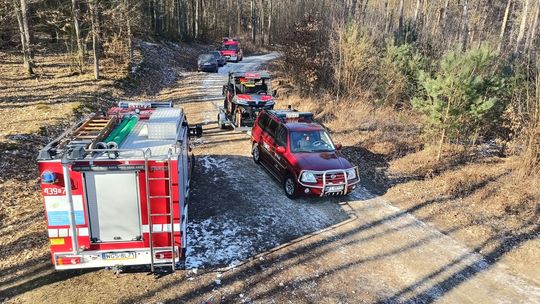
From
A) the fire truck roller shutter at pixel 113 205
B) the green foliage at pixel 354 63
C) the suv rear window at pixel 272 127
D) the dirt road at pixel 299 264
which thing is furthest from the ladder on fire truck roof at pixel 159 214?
the green foliage at pixel 354 63

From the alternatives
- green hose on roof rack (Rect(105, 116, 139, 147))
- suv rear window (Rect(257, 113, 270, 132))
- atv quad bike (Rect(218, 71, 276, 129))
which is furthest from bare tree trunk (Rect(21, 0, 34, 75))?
green hose on roof rack (Rect(105, 116, 139, 147))

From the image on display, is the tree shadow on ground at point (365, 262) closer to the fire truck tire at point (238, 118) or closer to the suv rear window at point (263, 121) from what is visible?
the suv rear window at point (263, 121)

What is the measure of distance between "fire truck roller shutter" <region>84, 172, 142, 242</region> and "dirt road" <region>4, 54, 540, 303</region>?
1.10 m

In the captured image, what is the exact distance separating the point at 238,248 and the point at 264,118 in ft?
19.4

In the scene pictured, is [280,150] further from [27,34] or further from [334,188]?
[27,34]

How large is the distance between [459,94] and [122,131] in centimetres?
1093

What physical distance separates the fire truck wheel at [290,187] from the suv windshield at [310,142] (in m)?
0.89

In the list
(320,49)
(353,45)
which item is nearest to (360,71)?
(353,45)

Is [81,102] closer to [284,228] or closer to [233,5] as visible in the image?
[284,228]

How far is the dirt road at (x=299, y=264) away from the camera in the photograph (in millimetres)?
6847

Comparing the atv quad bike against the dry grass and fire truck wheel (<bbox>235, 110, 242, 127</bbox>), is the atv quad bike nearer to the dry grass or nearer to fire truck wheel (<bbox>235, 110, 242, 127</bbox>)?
fire truck wheel (<bbox>235, 110, 242, 127</bbox>)

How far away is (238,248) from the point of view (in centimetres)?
826

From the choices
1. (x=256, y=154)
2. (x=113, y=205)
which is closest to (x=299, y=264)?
(x=113, y=205)

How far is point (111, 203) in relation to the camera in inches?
249
